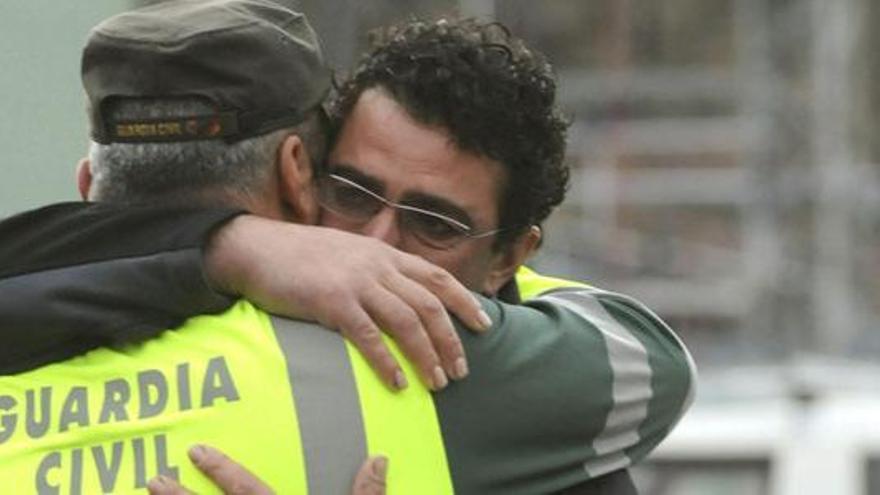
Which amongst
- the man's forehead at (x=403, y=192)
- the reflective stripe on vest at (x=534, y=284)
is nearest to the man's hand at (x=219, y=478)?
the reflective stripe on vest at (x=534, y=284)

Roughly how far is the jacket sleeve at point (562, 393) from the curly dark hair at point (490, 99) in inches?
12.8

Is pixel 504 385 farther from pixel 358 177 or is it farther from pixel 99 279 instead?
pixel 358 177

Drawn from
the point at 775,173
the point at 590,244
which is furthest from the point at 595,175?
the point at 775,173

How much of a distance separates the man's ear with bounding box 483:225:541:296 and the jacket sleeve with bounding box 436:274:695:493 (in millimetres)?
265

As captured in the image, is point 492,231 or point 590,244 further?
point 590,244

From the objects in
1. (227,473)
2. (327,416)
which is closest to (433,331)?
(327,416)

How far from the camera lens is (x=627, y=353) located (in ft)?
9.17

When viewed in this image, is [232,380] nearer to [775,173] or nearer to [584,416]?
[584,416]

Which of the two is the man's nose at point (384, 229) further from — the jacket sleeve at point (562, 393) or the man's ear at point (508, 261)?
the jacket sleeve at point (562, 393)

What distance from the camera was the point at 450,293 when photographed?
2609 mm

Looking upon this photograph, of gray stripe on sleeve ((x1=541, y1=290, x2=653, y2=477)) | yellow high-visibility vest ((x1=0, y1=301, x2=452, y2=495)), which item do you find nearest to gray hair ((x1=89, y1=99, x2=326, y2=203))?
yellow high-visibility vest ((x1=0, y1=301, x2=452, y2=495))

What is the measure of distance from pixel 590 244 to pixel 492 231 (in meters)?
13.8

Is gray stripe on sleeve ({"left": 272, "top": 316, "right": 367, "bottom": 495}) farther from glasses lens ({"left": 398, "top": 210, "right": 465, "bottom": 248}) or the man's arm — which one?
glasses lens ({"left": 398, "top": 210, "right": 465, "bottom": 248})

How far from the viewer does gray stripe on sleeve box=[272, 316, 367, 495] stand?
249cm
